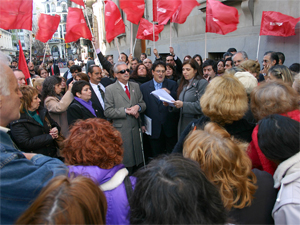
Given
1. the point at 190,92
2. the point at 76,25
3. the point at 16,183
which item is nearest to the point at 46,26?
the point at 76,25

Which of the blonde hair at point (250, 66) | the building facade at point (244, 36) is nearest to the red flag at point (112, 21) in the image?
the building facade at point (244, 36)

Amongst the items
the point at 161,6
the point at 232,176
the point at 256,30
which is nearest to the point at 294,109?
the point at 232,176

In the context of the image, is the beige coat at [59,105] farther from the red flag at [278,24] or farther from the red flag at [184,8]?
the red flag at [278,24]

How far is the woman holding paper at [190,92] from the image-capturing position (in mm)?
3128

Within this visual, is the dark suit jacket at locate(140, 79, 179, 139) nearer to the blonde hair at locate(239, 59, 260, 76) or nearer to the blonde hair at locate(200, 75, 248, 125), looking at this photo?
the blonde hair at locate(239, 59, 260, 76)

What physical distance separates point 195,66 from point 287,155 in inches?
91.4

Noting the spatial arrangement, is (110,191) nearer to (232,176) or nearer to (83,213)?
(83,213)

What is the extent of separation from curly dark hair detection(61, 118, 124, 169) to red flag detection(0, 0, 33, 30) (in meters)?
4.86

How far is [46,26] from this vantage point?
6746 mm

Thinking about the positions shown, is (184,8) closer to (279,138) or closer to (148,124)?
(148,124)

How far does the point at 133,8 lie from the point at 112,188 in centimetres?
572

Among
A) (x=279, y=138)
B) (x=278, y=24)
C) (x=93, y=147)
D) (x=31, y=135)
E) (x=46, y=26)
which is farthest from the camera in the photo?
(x=46, y=26)

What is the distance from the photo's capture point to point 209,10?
250 inches

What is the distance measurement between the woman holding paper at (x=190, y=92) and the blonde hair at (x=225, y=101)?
1111 millimetres
